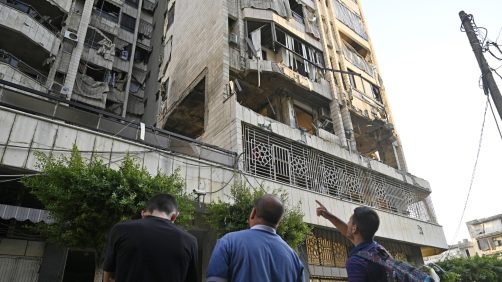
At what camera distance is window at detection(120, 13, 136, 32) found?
23.9 meters

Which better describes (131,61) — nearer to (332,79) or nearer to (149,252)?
(332,79)

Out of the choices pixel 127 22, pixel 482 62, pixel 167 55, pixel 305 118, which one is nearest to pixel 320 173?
pixel 305 118

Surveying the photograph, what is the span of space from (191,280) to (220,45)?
12163 mm

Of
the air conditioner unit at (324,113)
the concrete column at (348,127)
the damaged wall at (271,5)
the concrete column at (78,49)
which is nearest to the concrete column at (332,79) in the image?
the concrete column at (348,127)

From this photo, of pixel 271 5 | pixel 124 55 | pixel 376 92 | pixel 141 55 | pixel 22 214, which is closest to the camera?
pixel 22 214

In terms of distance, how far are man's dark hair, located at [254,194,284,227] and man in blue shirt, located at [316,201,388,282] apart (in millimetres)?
697

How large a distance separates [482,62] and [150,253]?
11539 millimetres

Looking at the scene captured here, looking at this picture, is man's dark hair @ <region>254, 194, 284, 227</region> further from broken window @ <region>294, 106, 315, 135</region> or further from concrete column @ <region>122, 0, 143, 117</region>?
concrete column @ <region>122, 0, 143, 117</region>

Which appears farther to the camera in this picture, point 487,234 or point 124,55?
point 487,234

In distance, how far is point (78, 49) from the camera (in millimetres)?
17375

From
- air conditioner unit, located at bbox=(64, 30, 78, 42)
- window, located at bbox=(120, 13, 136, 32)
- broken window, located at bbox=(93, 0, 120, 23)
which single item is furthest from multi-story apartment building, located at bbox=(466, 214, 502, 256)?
air conditioner unit, located at bbox=(64, 30, 78, 42)

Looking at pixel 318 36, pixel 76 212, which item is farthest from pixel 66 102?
pixel 318 36

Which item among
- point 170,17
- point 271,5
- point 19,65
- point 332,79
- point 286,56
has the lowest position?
point 332,79

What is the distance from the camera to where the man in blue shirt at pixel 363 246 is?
8.32ft
